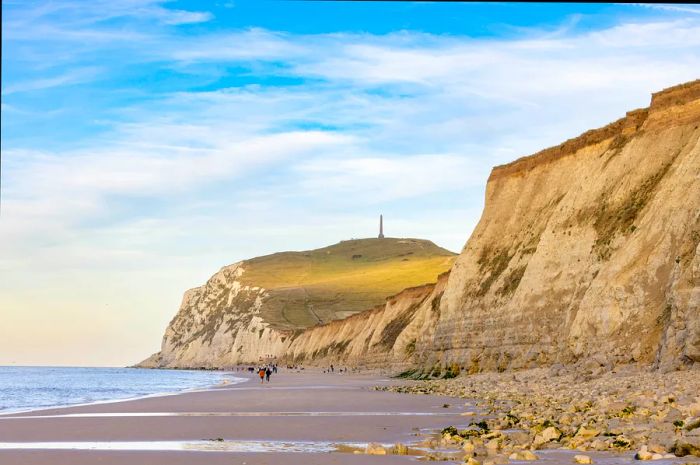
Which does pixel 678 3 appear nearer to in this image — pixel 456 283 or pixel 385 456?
pixel 385 456

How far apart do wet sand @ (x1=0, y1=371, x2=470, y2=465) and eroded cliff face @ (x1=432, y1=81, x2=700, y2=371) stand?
714cm

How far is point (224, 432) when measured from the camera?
14648 mm

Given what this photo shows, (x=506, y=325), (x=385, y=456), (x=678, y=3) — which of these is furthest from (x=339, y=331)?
(x=678, y=3)

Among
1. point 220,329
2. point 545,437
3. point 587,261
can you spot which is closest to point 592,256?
point 587,261

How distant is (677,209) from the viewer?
27250 mm

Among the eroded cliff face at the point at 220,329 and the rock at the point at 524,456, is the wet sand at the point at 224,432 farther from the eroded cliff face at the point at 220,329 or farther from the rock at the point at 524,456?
the eroded cliff face at the point at 220,329

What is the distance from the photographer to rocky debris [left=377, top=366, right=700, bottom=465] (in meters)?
9.70

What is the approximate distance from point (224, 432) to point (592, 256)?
22.6 meters

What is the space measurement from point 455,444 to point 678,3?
30.6 feet

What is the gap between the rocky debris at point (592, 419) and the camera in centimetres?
970

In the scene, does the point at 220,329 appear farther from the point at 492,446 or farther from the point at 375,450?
the point at 492,446

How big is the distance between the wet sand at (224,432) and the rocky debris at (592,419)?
1019 millimetres

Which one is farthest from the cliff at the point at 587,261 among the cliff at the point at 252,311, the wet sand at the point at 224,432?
the cliff at the point at 252,311

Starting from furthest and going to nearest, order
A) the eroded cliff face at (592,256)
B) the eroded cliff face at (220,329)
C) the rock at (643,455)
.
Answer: the eroded cliff face at (220,329) → the eroded cliff face at (592,256) → the rock at (643,455)
